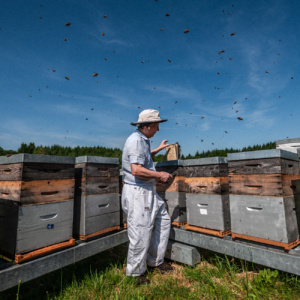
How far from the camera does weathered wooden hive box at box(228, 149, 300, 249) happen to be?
261cm

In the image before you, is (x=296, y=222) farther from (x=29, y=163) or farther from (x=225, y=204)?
(x=29, y=163)

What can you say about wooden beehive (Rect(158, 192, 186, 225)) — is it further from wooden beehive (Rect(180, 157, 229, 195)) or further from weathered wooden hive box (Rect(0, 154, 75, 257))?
weathered wooden hive box (Rect(0, 154, 75, 257))

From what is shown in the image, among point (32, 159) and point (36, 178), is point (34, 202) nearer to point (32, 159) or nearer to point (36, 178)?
point (36, 178)

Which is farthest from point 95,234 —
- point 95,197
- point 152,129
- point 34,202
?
point 152,129

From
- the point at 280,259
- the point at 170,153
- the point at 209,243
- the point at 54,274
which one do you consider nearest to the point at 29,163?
the point at 54,274

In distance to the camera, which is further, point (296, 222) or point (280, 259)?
Answer: point (296, 222)

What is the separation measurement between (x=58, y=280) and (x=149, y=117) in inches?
105

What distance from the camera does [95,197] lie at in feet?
10.7

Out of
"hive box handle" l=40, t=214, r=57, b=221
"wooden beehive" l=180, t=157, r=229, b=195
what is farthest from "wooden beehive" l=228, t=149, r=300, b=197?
"hive box handle" l=40, t=214, r=57, b=221

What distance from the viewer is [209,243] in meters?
3.20

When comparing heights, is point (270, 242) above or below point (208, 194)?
below

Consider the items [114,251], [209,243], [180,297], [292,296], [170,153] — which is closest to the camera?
[292,296]

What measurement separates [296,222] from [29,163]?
335 centimetres

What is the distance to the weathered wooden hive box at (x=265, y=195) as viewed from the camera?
2.61 m
